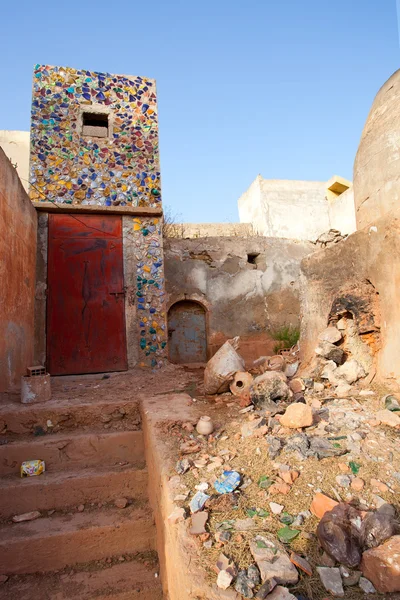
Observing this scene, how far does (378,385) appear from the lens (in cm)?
400

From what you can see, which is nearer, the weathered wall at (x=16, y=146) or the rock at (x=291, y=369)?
the rock at (x=291, y=369)

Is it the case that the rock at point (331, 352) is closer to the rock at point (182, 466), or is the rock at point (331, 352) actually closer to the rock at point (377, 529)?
the rock at point (182, 466)

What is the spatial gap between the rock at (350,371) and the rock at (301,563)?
273cm

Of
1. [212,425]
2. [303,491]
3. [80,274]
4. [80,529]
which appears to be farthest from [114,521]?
[80,274]

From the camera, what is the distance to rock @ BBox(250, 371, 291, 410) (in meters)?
3.83

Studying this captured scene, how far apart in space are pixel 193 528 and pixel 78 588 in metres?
1.31

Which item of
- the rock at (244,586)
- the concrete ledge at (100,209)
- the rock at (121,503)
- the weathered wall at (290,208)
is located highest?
the weathered wall at (290,208)

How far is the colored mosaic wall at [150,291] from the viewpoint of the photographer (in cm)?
647

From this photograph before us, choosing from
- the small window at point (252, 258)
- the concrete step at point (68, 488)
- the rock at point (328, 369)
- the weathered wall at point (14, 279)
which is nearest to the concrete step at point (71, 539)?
the concrete step at point (68, 488)

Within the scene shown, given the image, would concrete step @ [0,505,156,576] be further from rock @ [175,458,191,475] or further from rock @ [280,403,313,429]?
rock @ [280,403,313,429]

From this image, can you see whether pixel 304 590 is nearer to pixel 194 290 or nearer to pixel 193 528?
pixel 193 528

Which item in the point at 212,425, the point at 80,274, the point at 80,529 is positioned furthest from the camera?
the point at 80,274

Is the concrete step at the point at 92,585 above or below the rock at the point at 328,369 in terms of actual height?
below

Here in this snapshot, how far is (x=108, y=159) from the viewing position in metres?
6.81
